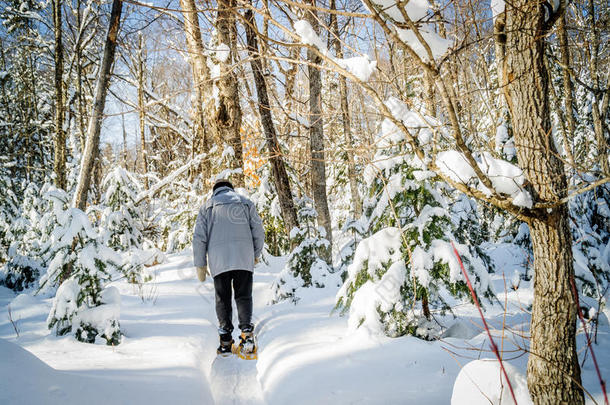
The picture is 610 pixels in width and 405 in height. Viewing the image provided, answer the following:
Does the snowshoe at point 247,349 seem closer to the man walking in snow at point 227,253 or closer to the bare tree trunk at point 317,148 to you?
the man walking in snow at point 227,253

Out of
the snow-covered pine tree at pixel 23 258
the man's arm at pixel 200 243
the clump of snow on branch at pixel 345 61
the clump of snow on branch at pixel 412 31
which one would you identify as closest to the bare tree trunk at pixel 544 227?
the clump of snow on branch at pixel 412 31

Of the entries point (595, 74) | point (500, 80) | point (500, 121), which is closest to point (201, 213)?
point (500, 80)

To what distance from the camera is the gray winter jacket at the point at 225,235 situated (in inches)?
134

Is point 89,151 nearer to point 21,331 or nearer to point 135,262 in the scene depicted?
point 21,331

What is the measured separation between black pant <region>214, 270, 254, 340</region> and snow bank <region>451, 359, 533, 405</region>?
242 centimetres

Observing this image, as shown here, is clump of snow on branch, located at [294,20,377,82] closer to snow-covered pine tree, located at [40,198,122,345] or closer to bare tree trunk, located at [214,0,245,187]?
snow-covered pine tree, located at [40,198,122,345]

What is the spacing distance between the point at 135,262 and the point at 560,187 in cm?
670

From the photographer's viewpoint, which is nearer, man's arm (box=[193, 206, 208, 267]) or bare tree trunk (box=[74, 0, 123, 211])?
man's arm (box=[193, 206, 208, 267])

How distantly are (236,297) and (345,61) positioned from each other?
2934 mm

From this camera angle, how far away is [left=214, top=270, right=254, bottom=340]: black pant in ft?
11.1

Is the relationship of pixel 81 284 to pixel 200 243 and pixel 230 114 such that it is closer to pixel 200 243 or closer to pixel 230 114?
pixel 200 243

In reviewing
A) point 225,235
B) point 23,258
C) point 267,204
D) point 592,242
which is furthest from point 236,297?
point 23,258

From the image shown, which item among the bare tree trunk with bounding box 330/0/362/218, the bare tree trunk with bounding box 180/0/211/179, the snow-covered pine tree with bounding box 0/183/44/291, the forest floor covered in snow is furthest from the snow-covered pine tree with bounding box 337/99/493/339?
the snow-covered pine tree with bounding box 0/183/44/291

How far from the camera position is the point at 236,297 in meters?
3.51
